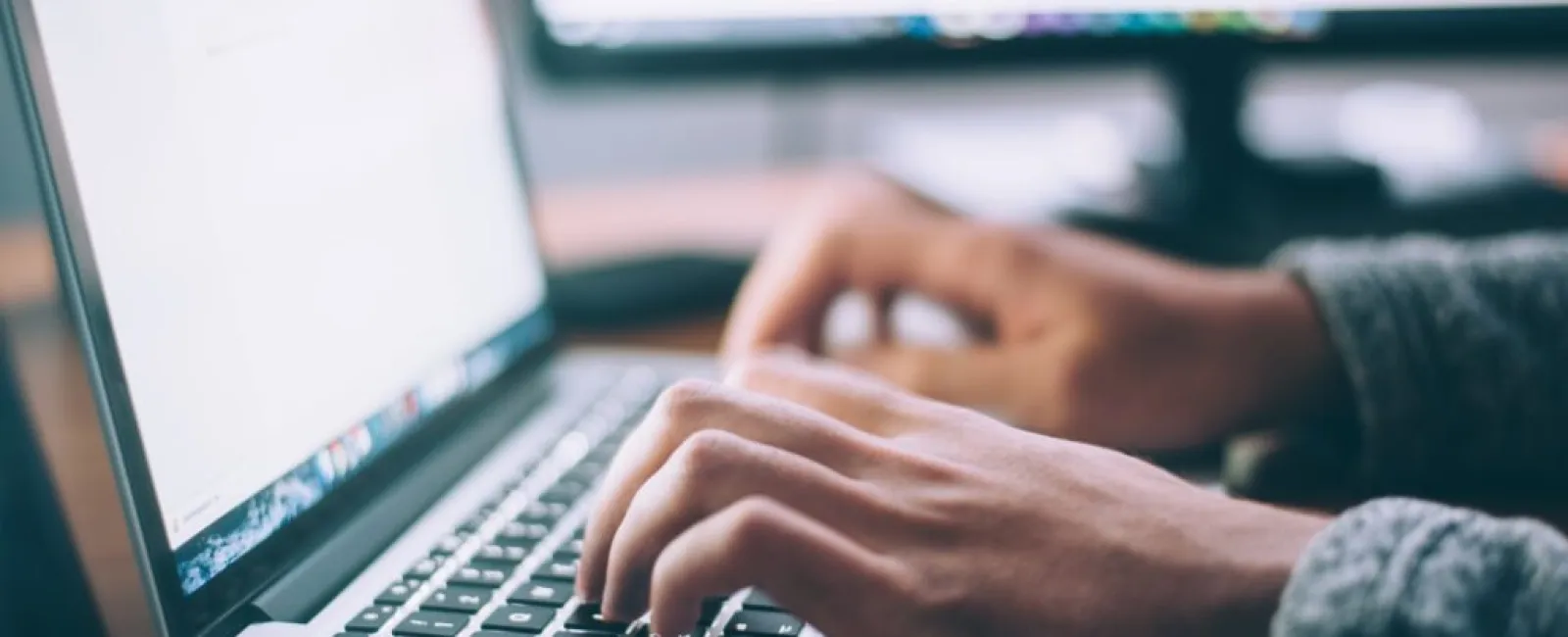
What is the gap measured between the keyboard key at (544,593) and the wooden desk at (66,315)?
0.31 ft

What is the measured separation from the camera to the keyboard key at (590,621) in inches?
14.1

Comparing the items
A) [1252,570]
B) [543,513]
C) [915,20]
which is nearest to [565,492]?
[543,513]

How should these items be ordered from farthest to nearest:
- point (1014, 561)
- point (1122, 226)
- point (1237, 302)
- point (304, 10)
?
point (1122, 226)
point (1237, 302)
point (304, 10)
point (1014, 561)

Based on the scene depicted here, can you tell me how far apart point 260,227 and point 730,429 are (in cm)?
15

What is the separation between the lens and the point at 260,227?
1.32 feet

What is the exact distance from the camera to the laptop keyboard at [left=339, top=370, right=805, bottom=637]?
1.19 feet

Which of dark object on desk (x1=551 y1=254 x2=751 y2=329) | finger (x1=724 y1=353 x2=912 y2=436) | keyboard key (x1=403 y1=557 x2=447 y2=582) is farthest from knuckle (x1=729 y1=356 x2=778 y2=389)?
dark object on desk (x1=551 y1=254 x2=751 y2=329)

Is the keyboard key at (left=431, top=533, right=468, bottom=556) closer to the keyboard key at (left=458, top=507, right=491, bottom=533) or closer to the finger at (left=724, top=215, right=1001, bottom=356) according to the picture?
the keyboard key at (left=458, top=507, right=491, bottom=533)

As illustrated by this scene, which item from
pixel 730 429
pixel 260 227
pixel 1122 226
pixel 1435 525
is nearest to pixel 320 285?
pixel 260 227

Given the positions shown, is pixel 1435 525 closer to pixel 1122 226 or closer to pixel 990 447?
pixel 990 447

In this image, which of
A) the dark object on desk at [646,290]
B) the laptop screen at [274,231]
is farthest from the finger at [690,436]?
the dark object on desk at [646,290]

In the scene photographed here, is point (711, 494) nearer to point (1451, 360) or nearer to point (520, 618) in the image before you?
point (520, 618)

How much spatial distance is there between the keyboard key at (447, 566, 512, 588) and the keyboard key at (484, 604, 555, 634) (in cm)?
2

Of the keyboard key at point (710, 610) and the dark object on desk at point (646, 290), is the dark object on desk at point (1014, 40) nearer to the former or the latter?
the dark object on desk at point (646, 290)
